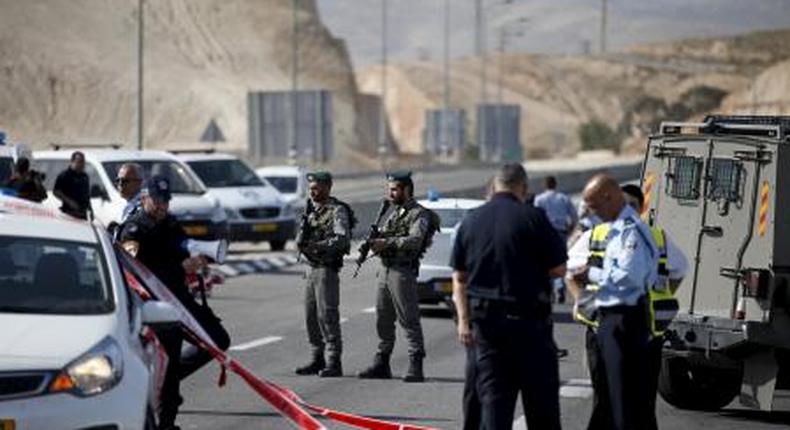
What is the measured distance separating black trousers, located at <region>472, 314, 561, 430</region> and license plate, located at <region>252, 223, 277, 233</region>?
25997 mm

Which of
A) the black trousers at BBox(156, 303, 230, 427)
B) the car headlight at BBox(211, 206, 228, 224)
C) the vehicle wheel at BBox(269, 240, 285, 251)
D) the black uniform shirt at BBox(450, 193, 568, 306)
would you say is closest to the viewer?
the black uniform shirt at BBox(450, 193, 568, 306)

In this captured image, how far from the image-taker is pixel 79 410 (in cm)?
937

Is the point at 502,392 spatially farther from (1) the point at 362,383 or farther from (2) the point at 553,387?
(1) the point at 362,383

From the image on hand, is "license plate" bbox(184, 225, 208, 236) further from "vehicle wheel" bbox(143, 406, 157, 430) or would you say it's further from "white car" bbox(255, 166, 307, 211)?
"vehicle wheel" bbox(143, 406, 157, 430)

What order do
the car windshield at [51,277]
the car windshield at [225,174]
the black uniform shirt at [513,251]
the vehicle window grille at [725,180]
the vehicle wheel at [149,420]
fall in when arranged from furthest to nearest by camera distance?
1. the car windshield at [225,174]
2. the vehicle window grille at [725,180]
3. the car windshield at [51,277]
4. the black uniform shirt at [513,251]
5. the vehicle wheel at [149,420]

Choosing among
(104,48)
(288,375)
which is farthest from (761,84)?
(288,375)

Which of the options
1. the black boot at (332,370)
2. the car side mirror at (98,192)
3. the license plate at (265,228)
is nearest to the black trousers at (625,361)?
the black boot at (332,370)

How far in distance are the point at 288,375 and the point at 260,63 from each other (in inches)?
4153

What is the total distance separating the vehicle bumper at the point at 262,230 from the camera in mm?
35900

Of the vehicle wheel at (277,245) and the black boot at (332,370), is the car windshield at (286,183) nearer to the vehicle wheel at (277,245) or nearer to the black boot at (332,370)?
the vehicle wheel at (277,245)

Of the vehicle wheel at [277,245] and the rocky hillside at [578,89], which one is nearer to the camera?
the vehicle wheel at [277,245]

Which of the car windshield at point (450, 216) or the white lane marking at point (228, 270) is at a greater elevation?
the car windshield at point (450, 216)

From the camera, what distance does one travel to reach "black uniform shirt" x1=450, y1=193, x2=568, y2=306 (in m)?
10.2

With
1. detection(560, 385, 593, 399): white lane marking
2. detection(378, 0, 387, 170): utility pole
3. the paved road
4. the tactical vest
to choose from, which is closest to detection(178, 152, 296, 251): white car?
the paved road
